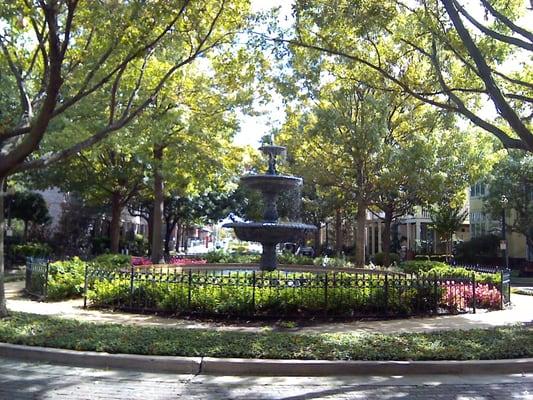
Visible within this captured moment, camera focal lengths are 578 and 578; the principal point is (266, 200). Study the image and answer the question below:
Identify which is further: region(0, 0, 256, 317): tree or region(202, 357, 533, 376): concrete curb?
region(0, 0, 256, 317): tree

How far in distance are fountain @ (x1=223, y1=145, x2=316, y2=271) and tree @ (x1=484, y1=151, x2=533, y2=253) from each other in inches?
896

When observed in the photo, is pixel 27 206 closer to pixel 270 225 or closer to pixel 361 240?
pixel 361 240

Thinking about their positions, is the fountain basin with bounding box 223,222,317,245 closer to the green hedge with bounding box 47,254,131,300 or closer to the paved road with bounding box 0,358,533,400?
the green hedge with bounding box 47,254,131,300

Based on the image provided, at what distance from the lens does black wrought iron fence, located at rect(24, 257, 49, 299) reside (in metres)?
14.5

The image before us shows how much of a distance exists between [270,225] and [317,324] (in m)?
4.03

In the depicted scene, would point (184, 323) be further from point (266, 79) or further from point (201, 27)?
point (266, 79)

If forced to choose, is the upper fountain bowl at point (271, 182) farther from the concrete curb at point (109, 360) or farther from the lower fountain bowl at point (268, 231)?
the concrete curb at point (109, 360)

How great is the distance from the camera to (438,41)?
13.5 meters

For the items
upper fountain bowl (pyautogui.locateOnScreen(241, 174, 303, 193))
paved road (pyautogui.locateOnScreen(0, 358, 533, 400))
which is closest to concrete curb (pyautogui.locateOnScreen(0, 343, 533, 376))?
paved road (pyautogui.locateOnScreen(0, 358, 533, 400))

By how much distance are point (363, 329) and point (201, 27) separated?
24.2 ft

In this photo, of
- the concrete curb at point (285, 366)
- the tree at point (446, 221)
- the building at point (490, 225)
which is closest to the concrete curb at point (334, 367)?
the concrete curb at point (285, 366)

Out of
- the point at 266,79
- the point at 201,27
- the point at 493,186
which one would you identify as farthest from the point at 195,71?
the point at 493,186

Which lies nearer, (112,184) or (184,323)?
(184,323)

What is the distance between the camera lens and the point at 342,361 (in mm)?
7645
